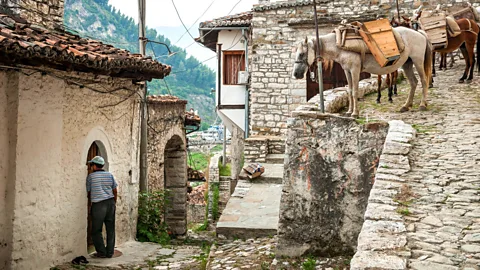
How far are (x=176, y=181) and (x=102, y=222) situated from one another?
281 inches

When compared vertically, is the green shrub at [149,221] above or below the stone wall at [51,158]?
below

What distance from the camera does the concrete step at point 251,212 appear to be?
26.4 feet

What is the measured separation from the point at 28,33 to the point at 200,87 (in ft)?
229

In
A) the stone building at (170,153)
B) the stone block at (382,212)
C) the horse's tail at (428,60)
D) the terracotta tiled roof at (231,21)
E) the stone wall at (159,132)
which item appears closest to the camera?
the stone block at (382,212)

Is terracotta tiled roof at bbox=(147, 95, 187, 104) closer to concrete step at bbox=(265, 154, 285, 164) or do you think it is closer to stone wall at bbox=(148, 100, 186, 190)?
stone wall at bbox=(148, 100, 186, 190)

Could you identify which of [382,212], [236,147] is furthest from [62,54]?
[236,147]

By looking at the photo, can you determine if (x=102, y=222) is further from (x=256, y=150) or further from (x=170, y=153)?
(x=170, y=153)

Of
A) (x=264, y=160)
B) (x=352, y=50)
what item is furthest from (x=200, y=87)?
(x=352, y=50)

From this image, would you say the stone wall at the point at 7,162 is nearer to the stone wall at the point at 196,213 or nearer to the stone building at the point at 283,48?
the stone building at the point at 283,48

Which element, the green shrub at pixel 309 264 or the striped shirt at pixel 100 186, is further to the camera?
the striped shirt at pixel 100 186

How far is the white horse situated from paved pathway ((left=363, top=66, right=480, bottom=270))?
0.61 metres

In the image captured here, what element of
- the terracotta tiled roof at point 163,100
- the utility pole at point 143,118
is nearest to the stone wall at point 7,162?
the utility pole at point 143,118

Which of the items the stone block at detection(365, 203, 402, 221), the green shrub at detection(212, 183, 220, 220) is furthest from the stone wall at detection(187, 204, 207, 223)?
the stone block at detection(365, 203, 402, 221)

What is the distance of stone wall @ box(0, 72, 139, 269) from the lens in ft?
20.7
